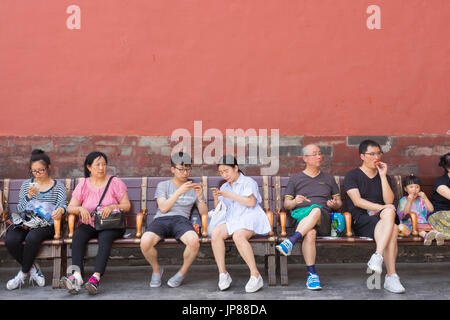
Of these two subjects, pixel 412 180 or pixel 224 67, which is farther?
pixel 224 67

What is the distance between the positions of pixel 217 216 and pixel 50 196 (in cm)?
155

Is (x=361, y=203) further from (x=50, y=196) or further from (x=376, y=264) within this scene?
(x=50, y=196)

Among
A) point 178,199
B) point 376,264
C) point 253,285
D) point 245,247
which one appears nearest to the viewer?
point 376,264

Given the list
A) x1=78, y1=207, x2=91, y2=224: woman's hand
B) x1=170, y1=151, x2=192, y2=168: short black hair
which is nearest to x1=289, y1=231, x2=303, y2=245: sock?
x1=170, y1=151, x2=192, y2=168: short black hair

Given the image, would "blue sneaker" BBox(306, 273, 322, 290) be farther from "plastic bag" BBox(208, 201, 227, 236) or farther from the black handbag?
the black handbag

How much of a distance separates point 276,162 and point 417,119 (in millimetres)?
1609

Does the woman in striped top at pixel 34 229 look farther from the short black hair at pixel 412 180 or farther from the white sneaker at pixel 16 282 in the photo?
the short black hair at pixel 412 180

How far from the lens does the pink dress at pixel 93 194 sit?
4.64 m

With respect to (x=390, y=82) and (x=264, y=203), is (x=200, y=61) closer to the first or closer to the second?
(x=264, y=203)

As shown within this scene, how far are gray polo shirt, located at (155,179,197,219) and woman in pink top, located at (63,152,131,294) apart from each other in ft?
1.04

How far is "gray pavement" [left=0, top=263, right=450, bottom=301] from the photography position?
159 inches

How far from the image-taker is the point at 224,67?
554 cm

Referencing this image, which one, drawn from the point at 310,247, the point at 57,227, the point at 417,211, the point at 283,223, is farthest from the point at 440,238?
the point at 57,227
